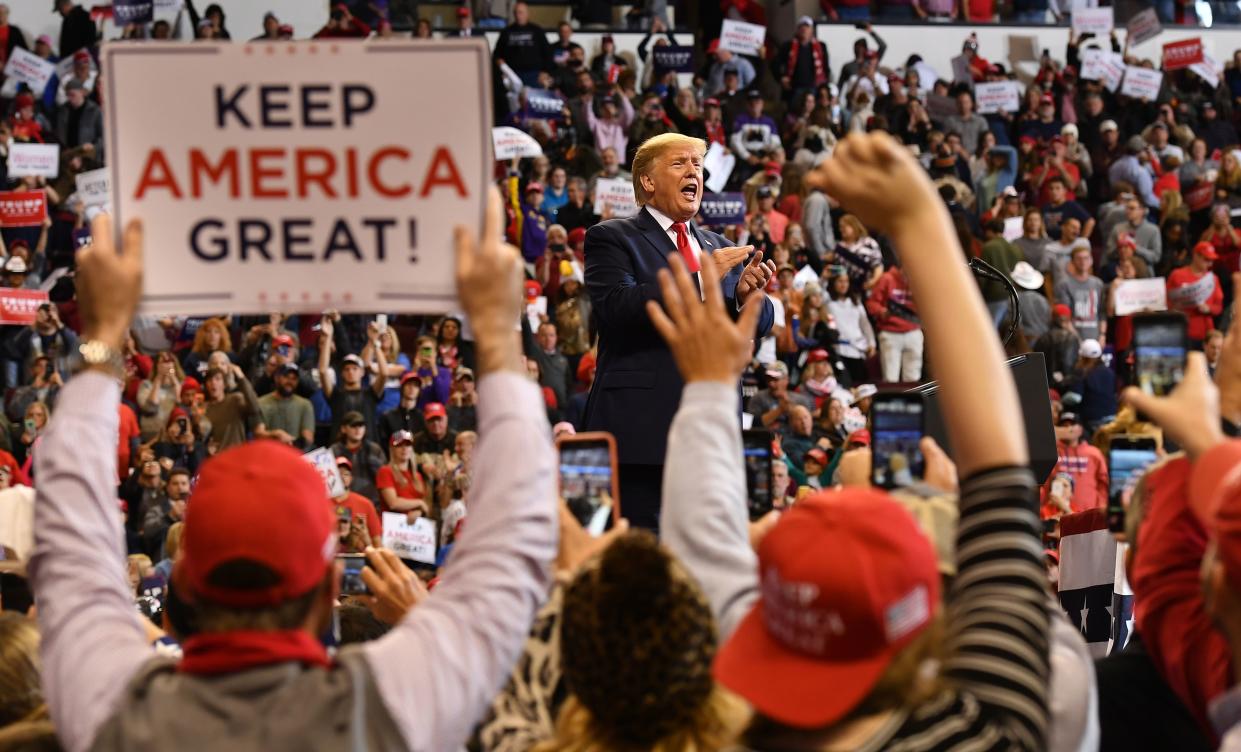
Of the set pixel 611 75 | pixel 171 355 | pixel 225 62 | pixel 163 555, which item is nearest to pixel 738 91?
pixel 611 75

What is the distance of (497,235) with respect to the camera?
2.18 m

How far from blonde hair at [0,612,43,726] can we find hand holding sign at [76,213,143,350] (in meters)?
0.43

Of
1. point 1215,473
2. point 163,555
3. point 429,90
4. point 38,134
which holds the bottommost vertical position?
point 163,555

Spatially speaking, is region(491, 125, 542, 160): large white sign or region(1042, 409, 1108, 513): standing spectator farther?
region(491, 125, 542, 160): large white sign

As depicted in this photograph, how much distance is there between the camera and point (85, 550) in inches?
79.7

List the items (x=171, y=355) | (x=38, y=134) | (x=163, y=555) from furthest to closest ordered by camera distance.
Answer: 1. (x=38, y=134)
2. (x=171, y=355)
3. (x=163, y=555)

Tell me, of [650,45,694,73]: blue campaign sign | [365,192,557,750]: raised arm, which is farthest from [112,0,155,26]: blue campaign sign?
[365,192,557,750]: raised arm

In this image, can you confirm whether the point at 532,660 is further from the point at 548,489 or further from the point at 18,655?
the point at 18,655

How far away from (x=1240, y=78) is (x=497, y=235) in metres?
17.9

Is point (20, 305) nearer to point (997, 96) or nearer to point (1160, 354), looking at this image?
point (1160, 354)

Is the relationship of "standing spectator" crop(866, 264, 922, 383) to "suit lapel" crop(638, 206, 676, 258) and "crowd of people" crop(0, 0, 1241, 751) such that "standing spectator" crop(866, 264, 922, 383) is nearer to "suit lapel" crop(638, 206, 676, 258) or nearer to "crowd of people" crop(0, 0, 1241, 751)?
"suit lapel" crop(638, 206, 676, 258)

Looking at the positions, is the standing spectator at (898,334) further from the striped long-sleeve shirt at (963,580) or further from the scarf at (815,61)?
the striped long-sleeve shirt at (963,580)

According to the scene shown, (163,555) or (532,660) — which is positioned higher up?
(532,660)

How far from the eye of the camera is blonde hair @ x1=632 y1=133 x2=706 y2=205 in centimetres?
465
